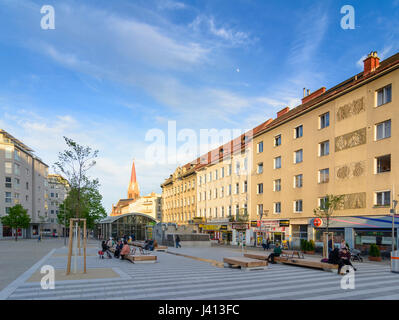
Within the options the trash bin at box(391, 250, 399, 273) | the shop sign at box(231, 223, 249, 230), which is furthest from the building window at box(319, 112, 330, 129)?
the trash bin at box(391, 250, 399, 273)

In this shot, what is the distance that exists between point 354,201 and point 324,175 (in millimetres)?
4591

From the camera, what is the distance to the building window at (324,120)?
3378cm

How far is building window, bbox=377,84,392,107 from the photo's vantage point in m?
27.4

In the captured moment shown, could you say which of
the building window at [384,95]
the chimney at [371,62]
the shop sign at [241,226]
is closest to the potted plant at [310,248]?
the building window at [384,95]

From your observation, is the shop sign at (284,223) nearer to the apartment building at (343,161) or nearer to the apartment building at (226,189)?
the apartment building at (343,161)

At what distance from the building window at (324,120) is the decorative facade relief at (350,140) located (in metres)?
2.27

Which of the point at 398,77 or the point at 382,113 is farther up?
the point at 398,77

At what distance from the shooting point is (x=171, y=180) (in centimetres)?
8025

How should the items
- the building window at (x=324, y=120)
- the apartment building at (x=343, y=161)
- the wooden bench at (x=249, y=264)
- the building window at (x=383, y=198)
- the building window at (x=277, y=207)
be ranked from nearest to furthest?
1. the wooden bench at (x=249, y=264)
2. the building window at (x=383, y=198)
3. the apartment building at (x=343, y=161)
4. the building window at (x=324, y=120)
5. the building window at (x=277, y=207)

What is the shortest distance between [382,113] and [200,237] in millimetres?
25187

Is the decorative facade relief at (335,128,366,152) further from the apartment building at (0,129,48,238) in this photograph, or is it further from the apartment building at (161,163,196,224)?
the apartment building at (0,129,48,238)

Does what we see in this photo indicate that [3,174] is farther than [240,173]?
Yes
